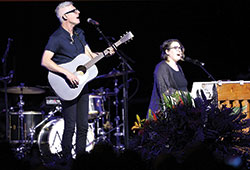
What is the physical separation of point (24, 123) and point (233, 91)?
14.6 feet

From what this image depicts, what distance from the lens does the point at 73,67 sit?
3.75 meters

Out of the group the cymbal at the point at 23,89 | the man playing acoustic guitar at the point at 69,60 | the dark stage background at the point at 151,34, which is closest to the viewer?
the man playing acoustic guitar at the point at 69,60

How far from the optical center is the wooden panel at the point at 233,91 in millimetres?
3605

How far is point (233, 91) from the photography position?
366 cm

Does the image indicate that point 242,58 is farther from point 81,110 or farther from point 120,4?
point 81,110

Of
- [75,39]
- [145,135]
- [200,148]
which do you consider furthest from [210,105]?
[75,39]

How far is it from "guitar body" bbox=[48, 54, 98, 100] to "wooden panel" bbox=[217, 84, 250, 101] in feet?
4.31

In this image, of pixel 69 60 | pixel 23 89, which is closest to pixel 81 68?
pixel 69 60

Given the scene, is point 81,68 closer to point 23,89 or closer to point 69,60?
point 69,60

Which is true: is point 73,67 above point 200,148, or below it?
above

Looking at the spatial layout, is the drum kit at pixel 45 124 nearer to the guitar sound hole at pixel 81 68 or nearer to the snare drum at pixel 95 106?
the snare drum at pixel 95 106

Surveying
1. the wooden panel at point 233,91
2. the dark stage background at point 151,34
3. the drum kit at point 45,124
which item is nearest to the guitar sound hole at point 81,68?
the wooden panel at point 233,91

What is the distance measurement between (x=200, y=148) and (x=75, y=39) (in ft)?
9.47

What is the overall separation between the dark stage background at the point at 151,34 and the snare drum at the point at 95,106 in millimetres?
1311
